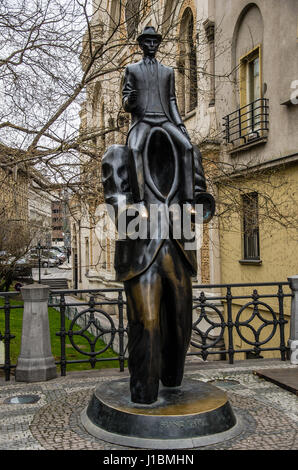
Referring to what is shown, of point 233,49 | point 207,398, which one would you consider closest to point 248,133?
point 233,49

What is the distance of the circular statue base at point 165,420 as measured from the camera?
422 centimetres

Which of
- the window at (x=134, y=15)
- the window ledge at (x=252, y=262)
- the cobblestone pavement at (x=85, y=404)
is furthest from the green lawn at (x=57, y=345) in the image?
the window at (x=134, y=15)

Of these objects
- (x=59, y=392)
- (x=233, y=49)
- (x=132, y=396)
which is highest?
(x=233, y=49)

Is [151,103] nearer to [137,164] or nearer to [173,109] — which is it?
[173,109]

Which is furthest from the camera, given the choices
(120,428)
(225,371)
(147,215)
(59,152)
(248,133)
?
(248,133)

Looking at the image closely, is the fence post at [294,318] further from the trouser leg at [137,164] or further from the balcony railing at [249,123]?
the balcony railing at [249,123]

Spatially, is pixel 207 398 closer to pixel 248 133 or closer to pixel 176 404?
pixel 176 404

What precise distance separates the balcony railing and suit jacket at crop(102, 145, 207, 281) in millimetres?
10025

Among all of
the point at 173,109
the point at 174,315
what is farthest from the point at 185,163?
the point at 174,315

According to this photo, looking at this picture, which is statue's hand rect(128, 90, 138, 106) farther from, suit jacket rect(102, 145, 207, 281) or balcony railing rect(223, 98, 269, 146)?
balcony railing rect(223, 98, 269, 146)

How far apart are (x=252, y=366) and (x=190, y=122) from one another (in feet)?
40.1

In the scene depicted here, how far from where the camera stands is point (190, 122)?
1848cm

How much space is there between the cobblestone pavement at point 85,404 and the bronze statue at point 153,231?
32.0 inches

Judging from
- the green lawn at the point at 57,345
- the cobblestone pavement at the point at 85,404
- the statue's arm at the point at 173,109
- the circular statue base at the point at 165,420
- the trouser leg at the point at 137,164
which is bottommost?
the green lawn at the point at 57,345
